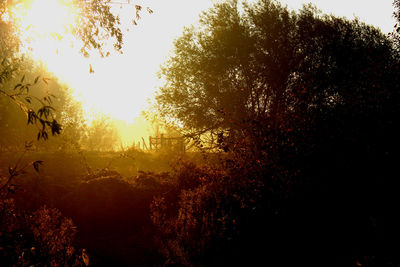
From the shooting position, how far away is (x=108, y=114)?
5869 cm

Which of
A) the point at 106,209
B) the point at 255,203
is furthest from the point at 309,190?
the point at 106,209

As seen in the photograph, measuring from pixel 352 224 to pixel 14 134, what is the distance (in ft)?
98.5

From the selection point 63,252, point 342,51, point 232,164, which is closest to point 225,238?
point 232,164

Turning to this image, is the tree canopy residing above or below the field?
above

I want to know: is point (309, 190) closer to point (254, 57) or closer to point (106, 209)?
point (106, 209)

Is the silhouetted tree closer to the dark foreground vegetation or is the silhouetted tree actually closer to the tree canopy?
the dark foreground vegetation

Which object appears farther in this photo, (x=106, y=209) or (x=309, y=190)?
(x=106, y=209)

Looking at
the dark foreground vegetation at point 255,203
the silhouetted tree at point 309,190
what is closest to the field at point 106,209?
the dark foreground vegetation at point 255,203

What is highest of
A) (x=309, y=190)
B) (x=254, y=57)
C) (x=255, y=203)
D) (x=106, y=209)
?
(x=254, y=57)

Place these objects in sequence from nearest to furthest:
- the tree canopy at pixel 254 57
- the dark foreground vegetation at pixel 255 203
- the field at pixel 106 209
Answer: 1. the dark foreground vegetation at pixel 255 203
2. the field at pixel 106 209
3. the tree canopy at pixel 254 57

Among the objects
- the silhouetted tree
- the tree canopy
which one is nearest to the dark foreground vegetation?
the silhouetted tree

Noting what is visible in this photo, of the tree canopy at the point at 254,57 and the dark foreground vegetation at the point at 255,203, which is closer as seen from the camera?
the dark foreground vegetation at the point at 255,203

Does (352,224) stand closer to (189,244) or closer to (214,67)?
(189,244)

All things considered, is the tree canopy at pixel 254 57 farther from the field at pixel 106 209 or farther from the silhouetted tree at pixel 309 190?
the field at pixel 106 209
